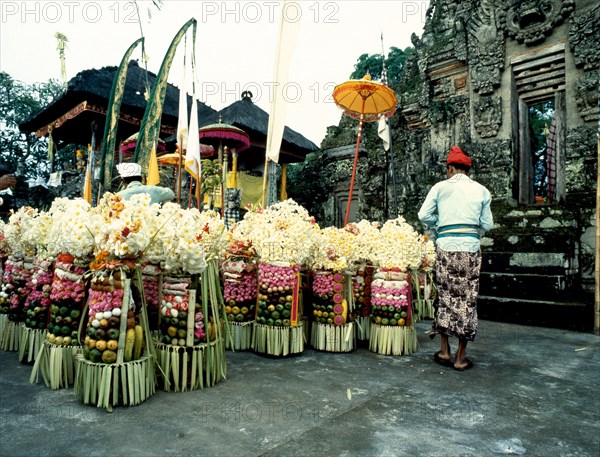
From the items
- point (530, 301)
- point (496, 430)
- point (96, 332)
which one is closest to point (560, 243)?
point (530, 301)

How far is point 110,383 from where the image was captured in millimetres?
2404

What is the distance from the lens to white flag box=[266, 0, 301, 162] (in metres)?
4.52

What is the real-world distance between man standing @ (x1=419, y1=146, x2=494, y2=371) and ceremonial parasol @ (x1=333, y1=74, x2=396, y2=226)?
1749 millimetres

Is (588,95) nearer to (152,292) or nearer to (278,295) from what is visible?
(278,295)

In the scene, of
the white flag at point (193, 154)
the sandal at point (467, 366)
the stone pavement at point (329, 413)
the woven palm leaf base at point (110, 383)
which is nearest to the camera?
the stone pavement at point (329, 413)

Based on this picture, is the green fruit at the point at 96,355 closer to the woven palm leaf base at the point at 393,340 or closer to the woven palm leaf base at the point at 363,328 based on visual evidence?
the woven palm leaf base at the point at 393,340

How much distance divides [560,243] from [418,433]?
4861mm

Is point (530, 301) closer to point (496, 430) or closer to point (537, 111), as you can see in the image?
point (496, 430)

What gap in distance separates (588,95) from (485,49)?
2001mm

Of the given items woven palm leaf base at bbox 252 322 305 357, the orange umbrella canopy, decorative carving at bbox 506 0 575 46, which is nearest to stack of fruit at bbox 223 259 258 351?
woven palm leaf base at bbox 252 322 305 357

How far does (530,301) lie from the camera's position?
217 inches

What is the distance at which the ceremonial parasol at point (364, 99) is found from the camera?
209 inches

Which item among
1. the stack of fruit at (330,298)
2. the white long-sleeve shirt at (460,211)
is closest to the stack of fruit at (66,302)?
the stack of fruit at (330,298)

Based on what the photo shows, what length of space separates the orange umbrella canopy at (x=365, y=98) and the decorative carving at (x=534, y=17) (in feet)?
10.7
